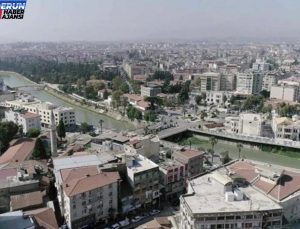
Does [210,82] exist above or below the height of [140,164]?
above

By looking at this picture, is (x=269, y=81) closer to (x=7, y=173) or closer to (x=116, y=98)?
(x=116, y=98)

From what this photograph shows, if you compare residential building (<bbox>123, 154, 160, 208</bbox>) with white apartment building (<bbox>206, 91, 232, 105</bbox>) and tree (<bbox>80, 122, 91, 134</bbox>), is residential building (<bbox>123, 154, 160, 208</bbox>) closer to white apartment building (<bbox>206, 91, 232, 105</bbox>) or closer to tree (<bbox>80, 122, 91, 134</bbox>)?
tree (<bbox>80, 122, 91, 134</bbox>)

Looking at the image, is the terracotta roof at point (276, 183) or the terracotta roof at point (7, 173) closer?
the terracotta roof at point (276, 183)

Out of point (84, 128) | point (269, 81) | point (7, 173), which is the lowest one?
point (84, 128)

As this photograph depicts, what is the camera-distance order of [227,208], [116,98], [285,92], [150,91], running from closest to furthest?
[227,208] < [116,98] < [285,92] < [150,91]

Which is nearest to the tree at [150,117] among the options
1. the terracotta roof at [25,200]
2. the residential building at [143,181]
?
the residential building at [143,181]

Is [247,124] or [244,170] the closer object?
[244,170]

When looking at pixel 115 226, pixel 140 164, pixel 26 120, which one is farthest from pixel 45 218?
pixel 26 120

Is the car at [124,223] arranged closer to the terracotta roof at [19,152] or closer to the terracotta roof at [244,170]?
the terracotta roof at [244,170]
